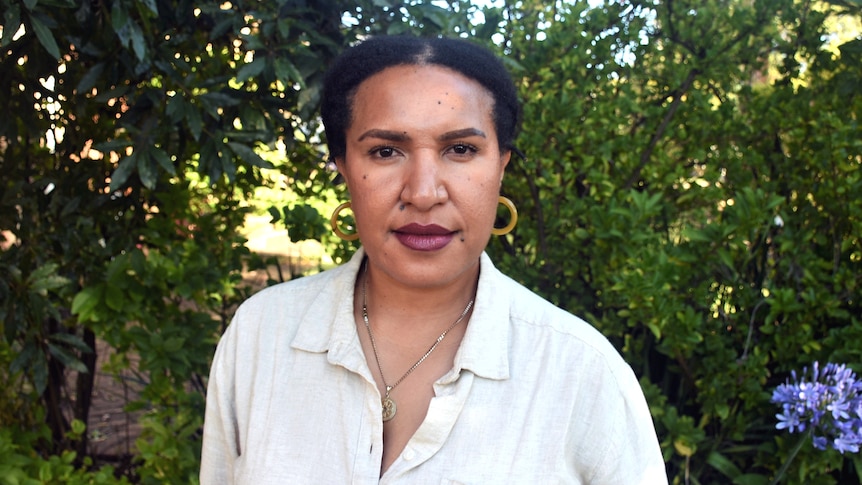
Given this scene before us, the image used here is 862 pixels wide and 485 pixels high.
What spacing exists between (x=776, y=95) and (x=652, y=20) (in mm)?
565

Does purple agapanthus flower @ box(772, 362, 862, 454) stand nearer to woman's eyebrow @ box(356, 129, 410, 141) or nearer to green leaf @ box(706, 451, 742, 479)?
green leaf @ box(706, 451, 742, 479)

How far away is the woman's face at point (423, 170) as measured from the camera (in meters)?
1.62

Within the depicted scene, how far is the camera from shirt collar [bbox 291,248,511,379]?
5.47 feet

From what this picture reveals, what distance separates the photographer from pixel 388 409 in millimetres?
1719

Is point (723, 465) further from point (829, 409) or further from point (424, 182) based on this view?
point (424, 182)

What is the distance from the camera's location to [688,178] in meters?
3.10

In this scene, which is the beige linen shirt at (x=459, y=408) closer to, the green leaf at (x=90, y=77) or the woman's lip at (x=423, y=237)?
the woman's lip at (x=423, y=237)

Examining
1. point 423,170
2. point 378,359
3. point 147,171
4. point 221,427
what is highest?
point 147,171

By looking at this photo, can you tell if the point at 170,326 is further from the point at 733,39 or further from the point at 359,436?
the point at 733,39

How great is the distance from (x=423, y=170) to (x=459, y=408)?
487mm

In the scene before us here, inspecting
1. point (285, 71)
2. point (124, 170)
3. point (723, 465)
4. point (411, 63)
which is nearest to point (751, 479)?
point (723, 465)

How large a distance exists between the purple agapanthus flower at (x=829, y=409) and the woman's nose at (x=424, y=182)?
4.36 feet

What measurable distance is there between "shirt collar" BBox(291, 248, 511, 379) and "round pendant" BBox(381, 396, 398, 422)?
0.28 ft

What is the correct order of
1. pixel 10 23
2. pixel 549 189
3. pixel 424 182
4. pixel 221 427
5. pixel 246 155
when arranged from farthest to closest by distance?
pixel 549 189, pixel 246 155, pixel 10 23, pixel 221 427, pixel 424 182
